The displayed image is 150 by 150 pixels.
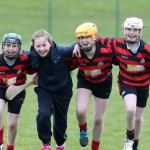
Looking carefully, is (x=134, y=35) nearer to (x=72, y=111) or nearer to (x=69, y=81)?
(x=69, y=81)

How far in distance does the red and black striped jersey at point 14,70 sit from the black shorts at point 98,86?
79 cm

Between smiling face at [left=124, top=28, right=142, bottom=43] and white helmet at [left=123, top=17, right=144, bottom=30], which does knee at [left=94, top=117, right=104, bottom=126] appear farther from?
white helmet at [left=123, top=17, right=144, bottom=30]

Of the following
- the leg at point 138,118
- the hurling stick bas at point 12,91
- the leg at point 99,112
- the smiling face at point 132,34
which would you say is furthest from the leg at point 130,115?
the hurling stick bas at point 12,91

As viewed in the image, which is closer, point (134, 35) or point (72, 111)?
point (134, 35)

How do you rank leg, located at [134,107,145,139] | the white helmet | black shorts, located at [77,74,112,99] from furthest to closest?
1. leg, located at [134,107,145,139]
2. black shorts, located at [77,74,112,99]
3. the white helmet

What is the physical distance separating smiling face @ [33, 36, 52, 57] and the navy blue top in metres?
0.08

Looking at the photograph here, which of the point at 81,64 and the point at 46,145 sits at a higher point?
the point at 81,64

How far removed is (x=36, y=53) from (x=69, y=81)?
0.67 metres

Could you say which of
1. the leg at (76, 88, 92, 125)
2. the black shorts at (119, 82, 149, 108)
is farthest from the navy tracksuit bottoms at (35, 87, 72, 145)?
the black shorts at (119, 82, 149, 108)

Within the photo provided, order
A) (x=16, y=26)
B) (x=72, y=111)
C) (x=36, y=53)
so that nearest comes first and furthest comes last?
(x=36, y=53)
(x=72, y=111)
(x=16, y=26)

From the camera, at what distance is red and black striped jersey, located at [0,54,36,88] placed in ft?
29.7

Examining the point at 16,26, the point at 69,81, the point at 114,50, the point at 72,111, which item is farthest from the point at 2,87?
the point at 16,26

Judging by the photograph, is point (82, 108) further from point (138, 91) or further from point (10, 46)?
point (10, 46)

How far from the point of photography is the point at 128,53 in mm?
9180
